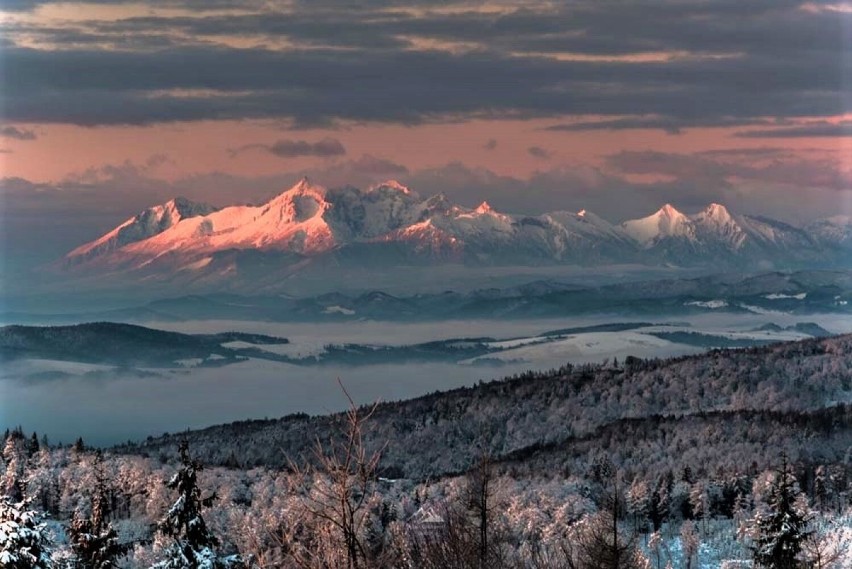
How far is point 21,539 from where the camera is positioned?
44812 millimetres

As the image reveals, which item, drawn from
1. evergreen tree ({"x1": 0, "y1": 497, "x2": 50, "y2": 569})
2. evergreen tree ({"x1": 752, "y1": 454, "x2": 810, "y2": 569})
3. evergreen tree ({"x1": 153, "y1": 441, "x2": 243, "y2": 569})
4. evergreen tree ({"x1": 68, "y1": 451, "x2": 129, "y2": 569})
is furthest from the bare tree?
evergreen tree ({"x1": 752, "y1": 454, "x2": 810, "y2": 569})

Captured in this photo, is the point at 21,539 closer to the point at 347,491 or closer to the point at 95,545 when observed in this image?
the point at 95,545

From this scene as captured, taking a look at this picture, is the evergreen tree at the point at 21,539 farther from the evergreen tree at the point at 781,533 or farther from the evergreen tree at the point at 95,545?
the evergreen tree at the point at 781,533

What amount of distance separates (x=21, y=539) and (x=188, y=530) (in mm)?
9524

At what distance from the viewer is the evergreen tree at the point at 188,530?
5241cm

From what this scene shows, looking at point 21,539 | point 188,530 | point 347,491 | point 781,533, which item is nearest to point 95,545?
point 188,530

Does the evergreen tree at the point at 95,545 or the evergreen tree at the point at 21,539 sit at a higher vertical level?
the evergreen tree at the point at 21,539

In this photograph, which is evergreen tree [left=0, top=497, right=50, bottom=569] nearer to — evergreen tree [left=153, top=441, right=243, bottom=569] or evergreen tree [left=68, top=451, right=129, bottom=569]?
evergreen tree [left=153, top=441, right=243, bottom=569]

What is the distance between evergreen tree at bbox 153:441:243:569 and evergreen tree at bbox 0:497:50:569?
6565 mm

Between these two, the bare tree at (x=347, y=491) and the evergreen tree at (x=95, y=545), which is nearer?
the bare tree at (x=347, y=491)

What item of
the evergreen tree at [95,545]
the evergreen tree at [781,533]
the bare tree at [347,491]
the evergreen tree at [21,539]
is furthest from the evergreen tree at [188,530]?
the evergreen tree at [781,533]

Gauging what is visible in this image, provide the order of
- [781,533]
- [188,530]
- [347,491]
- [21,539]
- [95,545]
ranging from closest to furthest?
[347,491] < [21,539] < [188,530] < [95,545] < [781,533]

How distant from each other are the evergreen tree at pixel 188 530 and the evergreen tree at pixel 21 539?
6.56m

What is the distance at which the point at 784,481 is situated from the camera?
79.9 metres
